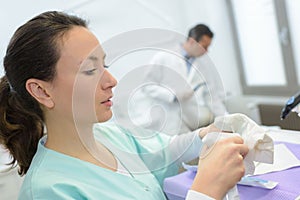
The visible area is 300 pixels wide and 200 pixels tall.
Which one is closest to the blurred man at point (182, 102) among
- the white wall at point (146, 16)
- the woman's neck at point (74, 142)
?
the woman's neck at point (74, 142)

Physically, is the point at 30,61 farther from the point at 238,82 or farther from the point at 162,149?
the point at 238,82

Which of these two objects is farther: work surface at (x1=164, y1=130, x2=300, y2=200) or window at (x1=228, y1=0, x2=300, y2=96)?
window at (x1=228, y1=0, x2=300, y2=96)

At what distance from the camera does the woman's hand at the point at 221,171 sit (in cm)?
57

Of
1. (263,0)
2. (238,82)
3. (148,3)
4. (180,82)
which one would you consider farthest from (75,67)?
(238,82)

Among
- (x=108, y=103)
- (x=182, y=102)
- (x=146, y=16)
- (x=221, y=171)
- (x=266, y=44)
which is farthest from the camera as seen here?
(x=266, y=44)

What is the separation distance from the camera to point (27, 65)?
2.30 feet

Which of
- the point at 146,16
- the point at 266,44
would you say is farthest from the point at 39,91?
the point at 266,44

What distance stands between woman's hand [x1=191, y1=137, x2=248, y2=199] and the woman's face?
0.22 meters

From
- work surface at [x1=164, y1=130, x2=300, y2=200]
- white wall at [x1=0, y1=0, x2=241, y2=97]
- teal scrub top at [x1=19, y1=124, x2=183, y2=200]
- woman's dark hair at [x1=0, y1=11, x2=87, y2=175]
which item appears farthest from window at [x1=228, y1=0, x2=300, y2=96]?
woman's dark hair at [x1=0, y1=11, x2=87, y2=175]

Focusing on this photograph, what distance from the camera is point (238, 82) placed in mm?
3254

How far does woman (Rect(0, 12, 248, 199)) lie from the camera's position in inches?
25.0

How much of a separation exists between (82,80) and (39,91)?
115 millimetres

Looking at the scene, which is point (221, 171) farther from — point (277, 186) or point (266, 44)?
point (266, 44)

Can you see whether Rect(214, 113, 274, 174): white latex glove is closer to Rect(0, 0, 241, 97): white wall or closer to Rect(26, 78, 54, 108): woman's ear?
Rect(26, 78, 54, 108): woman's ear
